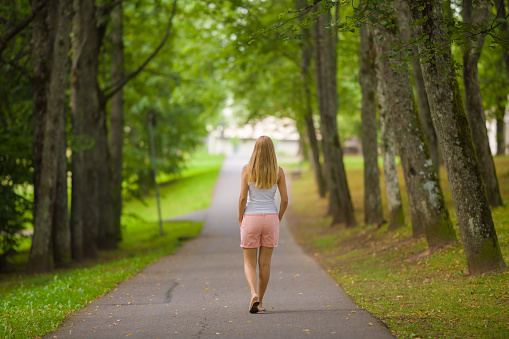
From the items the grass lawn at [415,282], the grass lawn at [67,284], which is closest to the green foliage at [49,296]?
the grass lawn at [67,284]

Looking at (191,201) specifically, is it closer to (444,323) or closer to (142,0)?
(142,0)

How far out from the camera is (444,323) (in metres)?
6.00

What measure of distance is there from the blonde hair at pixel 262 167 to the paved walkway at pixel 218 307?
154 centimetres

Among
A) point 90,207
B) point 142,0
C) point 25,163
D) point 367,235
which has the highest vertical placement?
point 142,0

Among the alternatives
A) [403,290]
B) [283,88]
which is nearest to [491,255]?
[403,290]

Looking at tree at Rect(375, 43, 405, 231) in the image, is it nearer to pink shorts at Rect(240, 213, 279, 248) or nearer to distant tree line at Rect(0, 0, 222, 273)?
distant tree line at Rect(0, 0, 222, 273)

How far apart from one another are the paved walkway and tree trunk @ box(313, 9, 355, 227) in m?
5.32

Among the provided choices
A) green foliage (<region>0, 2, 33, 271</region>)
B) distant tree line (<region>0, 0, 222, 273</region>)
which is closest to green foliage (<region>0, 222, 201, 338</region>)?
distant tree line (<region>0, 0, 222, 273</region>)

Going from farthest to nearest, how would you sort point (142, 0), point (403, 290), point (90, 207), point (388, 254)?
1. point (142, 0)
2. point (90, 207)
3. point (388, 254)
4. point (403, 290)

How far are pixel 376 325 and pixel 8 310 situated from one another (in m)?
4.67

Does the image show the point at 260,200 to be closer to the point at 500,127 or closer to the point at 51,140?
the point at 51,140

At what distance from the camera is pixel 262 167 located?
22.4 feet

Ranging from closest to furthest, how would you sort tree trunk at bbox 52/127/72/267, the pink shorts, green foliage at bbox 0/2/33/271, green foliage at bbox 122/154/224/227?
the pink shorts < tree trunk at bbox 52/127/72/267 < green foliage at bbox 0/2/33/271 < green foliage at bbox 122/154/224/227

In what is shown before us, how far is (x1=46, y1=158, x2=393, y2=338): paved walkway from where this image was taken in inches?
237
